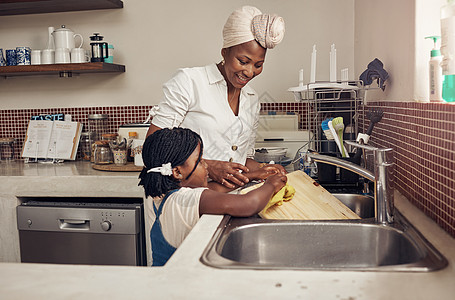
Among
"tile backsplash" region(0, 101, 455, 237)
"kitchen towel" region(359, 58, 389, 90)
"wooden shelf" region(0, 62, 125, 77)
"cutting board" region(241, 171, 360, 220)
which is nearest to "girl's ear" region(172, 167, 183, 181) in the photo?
"cutting board" region(241, 171, 360, 220)

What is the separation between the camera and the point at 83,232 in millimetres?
2342

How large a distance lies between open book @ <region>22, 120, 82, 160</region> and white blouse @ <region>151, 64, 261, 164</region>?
129 centimetres

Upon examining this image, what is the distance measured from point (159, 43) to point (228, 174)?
1558 millimetres

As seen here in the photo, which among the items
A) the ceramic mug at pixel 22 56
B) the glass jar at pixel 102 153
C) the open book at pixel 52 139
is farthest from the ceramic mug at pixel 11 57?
the glass jar at pixel 102 153

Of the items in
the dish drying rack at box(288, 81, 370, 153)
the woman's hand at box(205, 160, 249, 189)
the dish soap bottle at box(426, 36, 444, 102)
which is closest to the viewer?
the dish soap bottle at box(426, 36, 444, 102)

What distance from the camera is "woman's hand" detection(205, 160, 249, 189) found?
163 centimetres

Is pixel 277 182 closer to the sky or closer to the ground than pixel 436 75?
closer to the ground

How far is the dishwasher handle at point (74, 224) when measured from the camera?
235cm

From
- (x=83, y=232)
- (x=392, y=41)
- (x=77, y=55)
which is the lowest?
(x=83, y=232)

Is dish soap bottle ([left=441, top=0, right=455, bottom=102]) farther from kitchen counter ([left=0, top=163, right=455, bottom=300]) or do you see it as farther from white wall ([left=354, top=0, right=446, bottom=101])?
kitchen counter ([left=0, top=163, right=455, bottom=300])

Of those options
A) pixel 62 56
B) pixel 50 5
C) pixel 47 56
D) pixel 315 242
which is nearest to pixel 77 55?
pixel 62 56

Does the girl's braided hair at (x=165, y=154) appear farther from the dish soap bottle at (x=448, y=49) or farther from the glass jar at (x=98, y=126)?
the glass jar at (x=98, y=126)

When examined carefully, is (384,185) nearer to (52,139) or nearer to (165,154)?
(165,154)

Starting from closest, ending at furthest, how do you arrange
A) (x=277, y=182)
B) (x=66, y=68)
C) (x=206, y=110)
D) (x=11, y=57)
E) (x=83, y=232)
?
(x=277, y=182)
(x=206, y=110)
(x=83, y=232)
(x=66, y=68)
(x=11, y=57)
